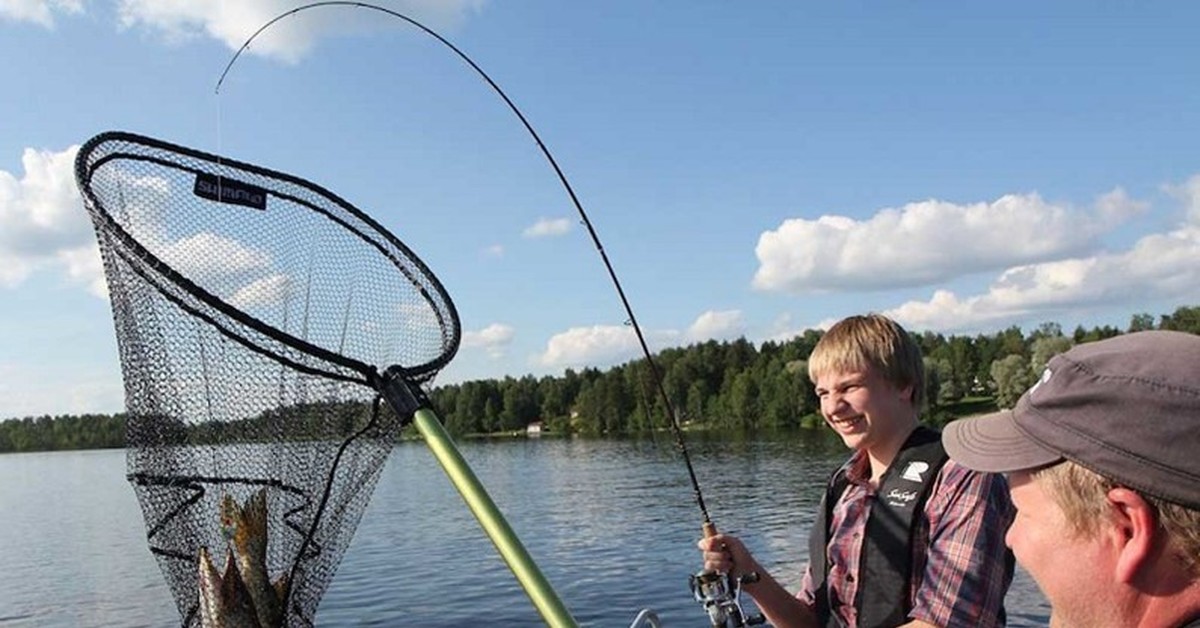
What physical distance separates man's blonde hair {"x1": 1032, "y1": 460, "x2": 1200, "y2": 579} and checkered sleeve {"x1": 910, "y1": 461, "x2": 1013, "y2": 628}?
139cm

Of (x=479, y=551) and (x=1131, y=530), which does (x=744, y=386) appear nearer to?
(x=479, y=551)

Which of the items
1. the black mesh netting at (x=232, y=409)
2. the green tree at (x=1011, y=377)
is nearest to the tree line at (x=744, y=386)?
the green tree at (x=1011, y=377)

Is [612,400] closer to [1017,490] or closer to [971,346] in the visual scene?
[971,346]

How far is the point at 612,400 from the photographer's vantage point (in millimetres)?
106062

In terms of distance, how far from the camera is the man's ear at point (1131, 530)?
153cm

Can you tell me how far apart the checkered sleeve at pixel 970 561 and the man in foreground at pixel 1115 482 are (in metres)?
1.34

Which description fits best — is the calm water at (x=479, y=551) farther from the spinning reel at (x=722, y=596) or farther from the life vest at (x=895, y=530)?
the life vest at (x=895, y=530)

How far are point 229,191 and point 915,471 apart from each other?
2.84 metres

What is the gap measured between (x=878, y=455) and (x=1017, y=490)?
1.88m

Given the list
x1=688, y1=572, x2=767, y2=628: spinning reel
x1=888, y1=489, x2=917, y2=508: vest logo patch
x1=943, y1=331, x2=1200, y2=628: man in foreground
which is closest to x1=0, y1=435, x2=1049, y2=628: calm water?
x1=688, y1=572, x2=767, y2=628: spinning reel

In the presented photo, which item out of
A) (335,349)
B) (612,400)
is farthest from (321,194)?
(612,400)

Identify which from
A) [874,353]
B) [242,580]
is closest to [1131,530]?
[874,353]

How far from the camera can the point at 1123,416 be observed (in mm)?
1562

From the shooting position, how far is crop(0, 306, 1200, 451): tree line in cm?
9706
